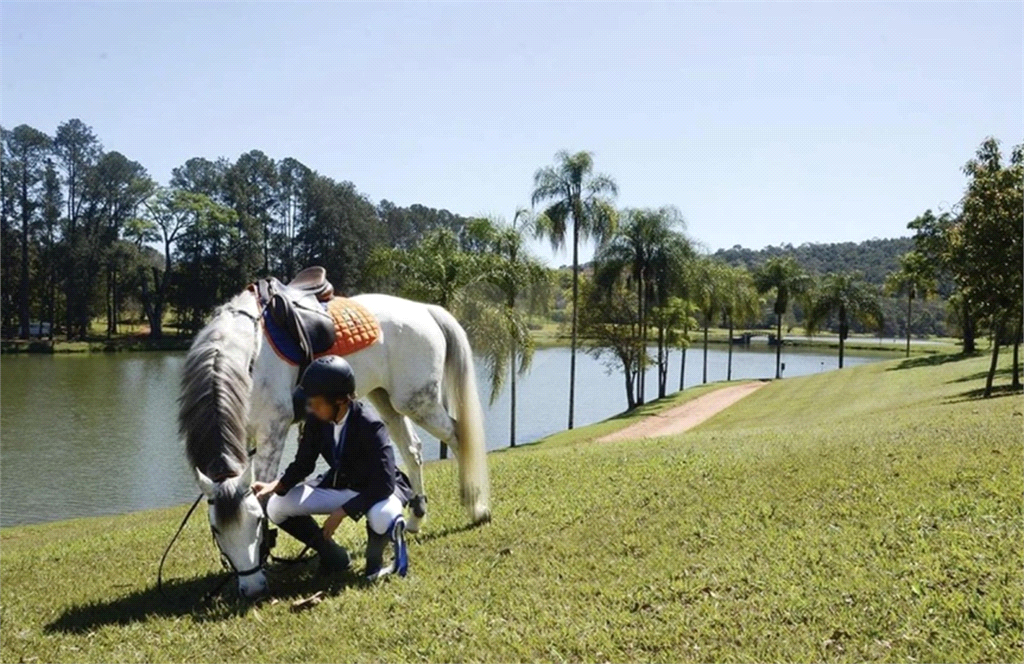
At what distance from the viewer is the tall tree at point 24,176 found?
6456 centimetres

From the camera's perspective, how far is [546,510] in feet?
25.6

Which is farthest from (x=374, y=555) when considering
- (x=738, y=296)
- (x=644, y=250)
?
(x=738, y=296)

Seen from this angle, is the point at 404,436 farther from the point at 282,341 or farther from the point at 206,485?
the point at 206,485

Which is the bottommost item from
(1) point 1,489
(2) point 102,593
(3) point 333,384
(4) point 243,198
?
(1) point 1,489

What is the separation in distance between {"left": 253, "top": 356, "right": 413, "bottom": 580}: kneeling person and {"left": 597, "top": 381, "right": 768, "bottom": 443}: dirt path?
1472 centimetres

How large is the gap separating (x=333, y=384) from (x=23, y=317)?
69047mm

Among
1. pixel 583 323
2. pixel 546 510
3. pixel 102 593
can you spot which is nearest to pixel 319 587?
pixel 102 593

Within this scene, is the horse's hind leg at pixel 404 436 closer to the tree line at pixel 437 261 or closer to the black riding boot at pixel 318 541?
the black riding boot at pixel 318 541

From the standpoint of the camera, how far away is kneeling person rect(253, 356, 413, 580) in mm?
5418

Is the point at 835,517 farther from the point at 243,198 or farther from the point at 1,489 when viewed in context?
the point at 243,198

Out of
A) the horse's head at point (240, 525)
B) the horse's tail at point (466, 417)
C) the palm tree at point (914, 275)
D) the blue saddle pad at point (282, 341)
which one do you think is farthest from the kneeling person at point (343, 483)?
the palm tree at point (914, 275)

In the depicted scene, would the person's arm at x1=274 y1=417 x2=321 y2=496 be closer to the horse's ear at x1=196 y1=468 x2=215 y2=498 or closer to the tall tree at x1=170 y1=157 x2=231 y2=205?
the horse's ear at x1=196 y1=468 x2=215 y2=498

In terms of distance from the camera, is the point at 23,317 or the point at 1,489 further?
the point at 23,317

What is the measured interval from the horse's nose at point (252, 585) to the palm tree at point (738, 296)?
150ft
